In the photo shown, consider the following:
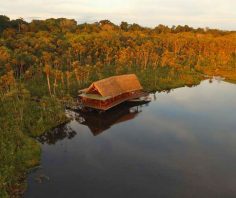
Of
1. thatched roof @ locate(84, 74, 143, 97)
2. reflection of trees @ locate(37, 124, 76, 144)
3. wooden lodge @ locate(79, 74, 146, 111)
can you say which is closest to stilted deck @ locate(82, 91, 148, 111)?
wooden lodge @ locate(79, 74, 146, 111)

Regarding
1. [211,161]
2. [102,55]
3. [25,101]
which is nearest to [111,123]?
[25,101]

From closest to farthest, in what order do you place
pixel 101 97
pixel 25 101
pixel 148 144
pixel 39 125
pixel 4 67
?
pixel 148 144 < pixel 39 125 < pixel 25 101 < pixel 101 97 < pixel 4 67

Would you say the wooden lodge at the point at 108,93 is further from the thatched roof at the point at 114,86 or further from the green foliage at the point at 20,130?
the green foliage at the point at 20,130

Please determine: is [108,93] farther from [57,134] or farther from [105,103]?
[57,134]

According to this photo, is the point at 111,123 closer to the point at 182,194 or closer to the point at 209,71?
the point at 182,194

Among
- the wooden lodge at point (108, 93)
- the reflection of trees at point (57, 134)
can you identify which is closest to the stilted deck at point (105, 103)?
the wooden lodge at point (108, 93)

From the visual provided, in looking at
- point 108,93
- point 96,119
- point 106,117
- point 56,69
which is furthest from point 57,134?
point 56,69
